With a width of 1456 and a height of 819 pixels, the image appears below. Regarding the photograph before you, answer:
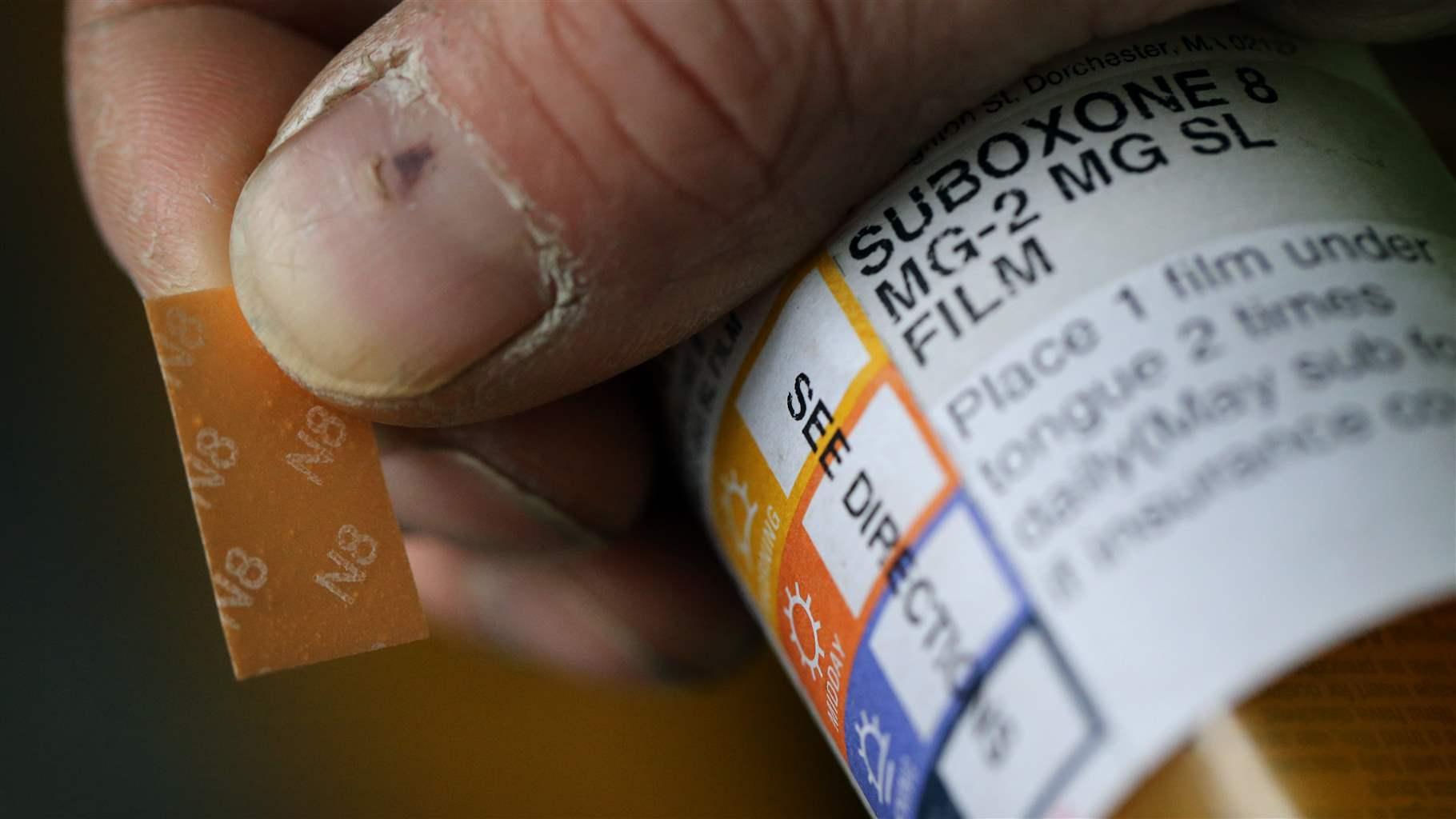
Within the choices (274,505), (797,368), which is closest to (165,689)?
(274,505)

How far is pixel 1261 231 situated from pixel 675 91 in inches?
8.3

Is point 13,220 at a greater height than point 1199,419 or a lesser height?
greater

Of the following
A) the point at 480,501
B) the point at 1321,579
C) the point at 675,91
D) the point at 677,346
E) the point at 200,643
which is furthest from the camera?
the point at 200,643

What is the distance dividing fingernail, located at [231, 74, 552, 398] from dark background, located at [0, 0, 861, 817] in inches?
23.7

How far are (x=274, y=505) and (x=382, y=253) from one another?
4.5 inches

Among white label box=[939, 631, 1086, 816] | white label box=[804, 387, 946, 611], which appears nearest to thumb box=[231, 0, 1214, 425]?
white label box=[804, 387, 946, 611]

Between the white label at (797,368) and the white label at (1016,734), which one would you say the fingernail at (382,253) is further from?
the white label at (1016,734)

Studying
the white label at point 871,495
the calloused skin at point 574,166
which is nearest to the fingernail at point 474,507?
the calloused skin at point 574,166

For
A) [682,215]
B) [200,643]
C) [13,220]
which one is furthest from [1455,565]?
[13,220]

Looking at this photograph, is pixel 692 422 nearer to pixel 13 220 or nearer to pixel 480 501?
pixel 480 501

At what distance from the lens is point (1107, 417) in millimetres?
370

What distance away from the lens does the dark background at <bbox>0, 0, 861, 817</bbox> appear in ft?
3.26

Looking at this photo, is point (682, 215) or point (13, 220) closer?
point (682, 215)

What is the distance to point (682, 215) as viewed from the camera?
1.56 feet
